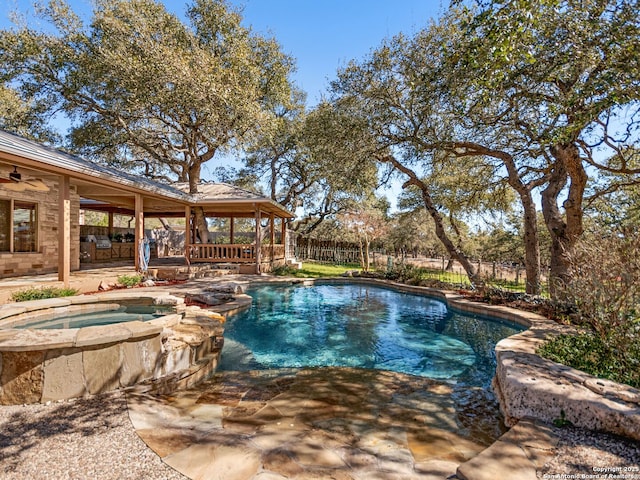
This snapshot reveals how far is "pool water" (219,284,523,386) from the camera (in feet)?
17.6

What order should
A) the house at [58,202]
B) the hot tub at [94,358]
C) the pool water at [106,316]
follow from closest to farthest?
the hot tub at [94,358]
the pool water at [106,316]
the house at [58,202]

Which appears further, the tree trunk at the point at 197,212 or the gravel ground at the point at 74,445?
the tree trunk at the point at 197,212

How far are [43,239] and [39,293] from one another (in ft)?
12.0

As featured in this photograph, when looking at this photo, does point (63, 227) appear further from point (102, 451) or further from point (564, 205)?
point (564, 205)

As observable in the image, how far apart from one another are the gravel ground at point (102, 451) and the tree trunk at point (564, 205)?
552cm

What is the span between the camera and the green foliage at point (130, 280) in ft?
31.0

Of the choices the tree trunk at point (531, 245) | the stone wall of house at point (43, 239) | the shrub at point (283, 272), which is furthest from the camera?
the shrub at point (283, 272)

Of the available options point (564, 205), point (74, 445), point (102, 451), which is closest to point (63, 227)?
point (74, 445)

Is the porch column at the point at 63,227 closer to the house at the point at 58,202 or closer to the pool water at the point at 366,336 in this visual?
the house at the point at 58,202

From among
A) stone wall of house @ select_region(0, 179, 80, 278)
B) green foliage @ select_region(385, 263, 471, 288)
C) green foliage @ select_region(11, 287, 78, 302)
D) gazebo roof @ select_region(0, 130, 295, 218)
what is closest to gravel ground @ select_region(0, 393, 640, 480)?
green foliage @ select_region(11, 287, 78, 302)

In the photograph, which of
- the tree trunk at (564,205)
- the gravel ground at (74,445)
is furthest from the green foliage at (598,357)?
the gravel ground at (74,445)

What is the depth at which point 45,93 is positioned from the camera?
13.8 m

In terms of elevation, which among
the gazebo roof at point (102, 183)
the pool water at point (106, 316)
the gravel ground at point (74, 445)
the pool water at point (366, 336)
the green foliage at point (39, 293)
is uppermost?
the gazebo roof at point (102, 183)

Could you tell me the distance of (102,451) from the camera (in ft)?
8.27
